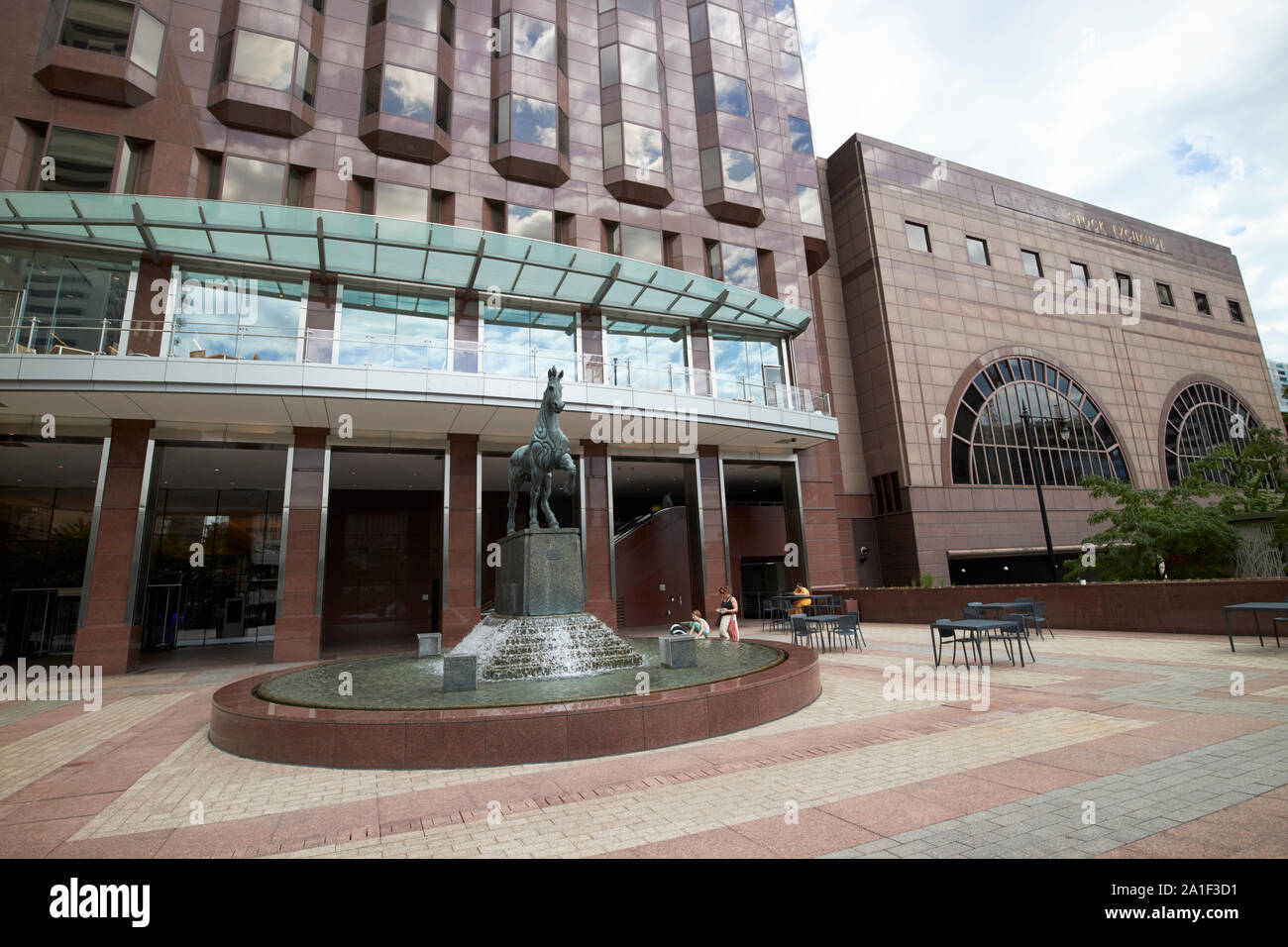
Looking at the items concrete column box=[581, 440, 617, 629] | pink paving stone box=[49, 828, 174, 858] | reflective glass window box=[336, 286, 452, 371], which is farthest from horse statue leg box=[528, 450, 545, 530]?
concrete column box=[581, 440, 617, 629]

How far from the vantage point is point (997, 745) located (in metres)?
6.17

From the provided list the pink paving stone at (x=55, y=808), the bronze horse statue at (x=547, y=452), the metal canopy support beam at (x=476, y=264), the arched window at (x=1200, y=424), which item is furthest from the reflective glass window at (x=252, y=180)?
the arched window at (x=1200, y=424)

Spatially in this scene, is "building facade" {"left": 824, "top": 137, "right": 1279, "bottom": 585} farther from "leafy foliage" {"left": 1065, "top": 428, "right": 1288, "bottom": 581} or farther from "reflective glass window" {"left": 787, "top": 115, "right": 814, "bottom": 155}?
"leafy foliage" {"left": 1065, "top": 428, "right": 1288, "bottom": 581}

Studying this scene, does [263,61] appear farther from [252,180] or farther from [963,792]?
[963,792]

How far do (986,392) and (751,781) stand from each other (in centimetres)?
3425

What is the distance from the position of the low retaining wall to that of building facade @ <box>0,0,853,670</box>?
644 cm

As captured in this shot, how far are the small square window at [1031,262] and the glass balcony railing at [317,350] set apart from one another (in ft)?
95.4

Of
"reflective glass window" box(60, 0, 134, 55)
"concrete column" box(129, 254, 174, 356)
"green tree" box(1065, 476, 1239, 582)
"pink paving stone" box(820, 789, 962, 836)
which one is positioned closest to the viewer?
"pink paving stone" box(820, 789, 962, 836)

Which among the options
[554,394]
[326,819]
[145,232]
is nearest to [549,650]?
[554,394]

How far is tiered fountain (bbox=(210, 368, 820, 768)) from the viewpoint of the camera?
21.3 ft

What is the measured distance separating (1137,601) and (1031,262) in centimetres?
3051

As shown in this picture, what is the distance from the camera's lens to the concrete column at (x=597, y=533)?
68.5ft
